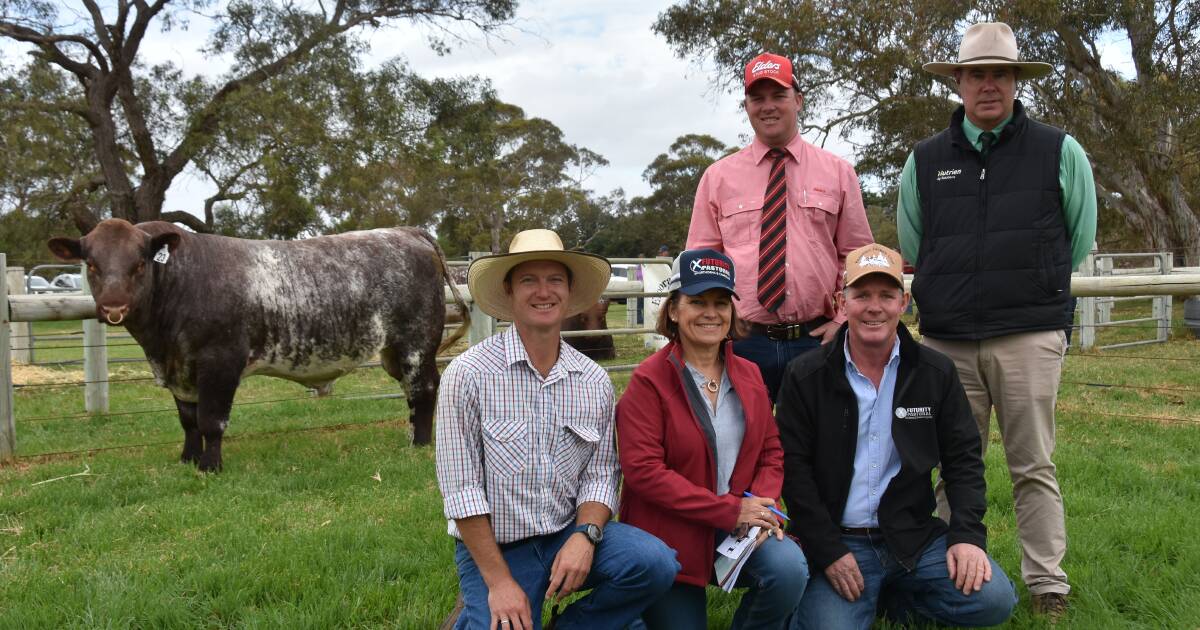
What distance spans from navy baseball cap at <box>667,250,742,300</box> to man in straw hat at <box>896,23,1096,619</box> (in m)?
1.00

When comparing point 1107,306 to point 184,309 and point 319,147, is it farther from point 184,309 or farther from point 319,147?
point 319,147

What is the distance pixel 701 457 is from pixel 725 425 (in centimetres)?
16

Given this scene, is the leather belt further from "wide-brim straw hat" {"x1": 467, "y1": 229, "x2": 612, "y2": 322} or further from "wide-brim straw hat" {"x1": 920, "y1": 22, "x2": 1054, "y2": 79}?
"wide-brim straw hat" {"x1": 920, "y1": 22, "x2": 1054, "y2": 79}

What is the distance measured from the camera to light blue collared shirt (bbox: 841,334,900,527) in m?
3.14

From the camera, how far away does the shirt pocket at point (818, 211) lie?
363cm

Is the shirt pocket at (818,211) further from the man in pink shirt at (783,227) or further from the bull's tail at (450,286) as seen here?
the bull's tail at (450,286)

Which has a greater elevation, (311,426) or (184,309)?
(184,309)

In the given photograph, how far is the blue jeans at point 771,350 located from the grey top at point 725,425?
0.57 m

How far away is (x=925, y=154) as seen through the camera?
11.9 feet

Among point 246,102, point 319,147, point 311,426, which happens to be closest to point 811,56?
point 319,147

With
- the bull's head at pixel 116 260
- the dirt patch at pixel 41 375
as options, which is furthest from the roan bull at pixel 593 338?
the bull's head at pixel 116 260

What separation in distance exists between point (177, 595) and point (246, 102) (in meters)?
18.5

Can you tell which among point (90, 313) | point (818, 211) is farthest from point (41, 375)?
point (818, 211)

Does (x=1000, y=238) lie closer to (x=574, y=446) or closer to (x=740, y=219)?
(x=740, y=219)
